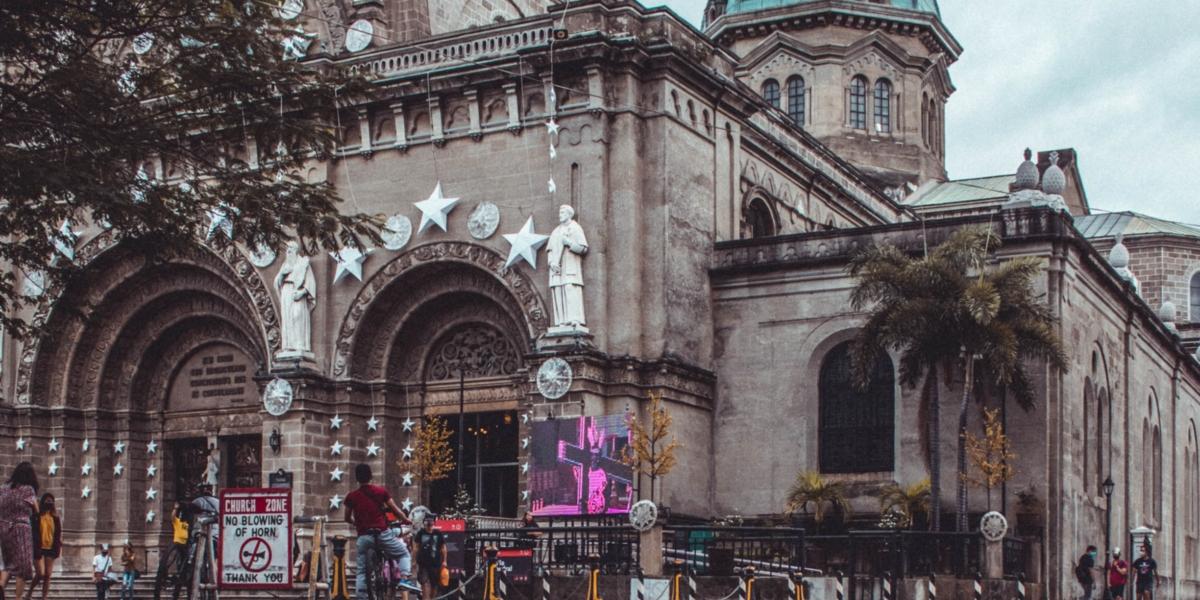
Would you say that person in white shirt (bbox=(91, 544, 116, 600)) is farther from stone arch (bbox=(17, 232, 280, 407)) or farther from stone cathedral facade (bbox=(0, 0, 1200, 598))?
stone arch (bbox=(17, 232, 280, 407))

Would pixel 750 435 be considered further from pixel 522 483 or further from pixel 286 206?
pixel 286 206

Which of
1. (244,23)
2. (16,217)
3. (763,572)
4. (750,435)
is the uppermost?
(244,23)

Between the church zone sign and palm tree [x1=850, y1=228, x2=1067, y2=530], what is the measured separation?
56.4 feet

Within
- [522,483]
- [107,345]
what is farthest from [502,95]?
[107,345]

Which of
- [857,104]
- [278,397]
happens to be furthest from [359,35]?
[857,104]

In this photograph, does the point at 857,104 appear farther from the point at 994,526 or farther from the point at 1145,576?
the point at 994,526

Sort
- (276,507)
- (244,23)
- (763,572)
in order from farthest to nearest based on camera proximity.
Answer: (763,572)
(244,23)
(276,507)

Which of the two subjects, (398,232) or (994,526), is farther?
(398,232)

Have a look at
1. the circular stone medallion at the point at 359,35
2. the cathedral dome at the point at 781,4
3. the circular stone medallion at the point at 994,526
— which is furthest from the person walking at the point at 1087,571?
the cathedral dome at the point at 781,4

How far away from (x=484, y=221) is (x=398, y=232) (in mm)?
2259

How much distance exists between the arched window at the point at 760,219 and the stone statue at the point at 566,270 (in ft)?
26.2

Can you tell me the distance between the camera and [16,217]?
2511cm

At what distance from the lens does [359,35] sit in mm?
43094

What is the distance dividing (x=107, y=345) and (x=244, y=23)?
875 inches
